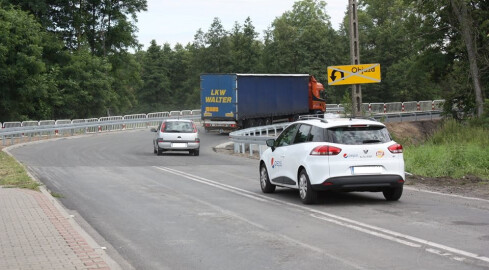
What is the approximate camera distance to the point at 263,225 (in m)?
10.1

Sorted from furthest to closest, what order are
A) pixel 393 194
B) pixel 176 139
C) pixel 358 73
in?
1. pixel 176 139
2. pixel 358 73
3. pixel 393 194

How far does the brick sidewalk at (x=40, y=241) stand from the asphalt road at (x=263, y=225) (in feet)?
1.45

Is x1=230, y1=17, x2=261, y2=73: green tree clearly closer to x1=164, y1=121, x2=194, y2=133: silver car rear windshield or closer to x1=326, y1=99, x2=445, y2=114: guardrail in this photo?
x1=326, y1=99, x2=445, y2=114: guardrail

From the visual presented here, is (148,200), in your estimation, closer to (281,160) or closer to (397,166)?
(281,160)

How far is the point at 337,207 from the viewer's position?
1202 cm

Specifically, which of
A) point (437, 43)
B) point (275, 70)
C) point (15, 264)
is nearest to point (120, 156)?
point (15, 264)

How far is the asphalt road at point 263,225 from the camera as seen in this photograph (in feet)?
24.8

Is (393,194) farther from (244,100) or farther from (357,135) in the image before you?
(244,100)

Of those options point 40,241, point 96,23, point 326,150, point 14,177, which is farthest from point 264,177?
point 96,23

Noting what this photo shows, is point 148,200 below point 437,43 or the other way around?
below

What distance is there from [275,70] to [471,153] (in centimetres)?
8291

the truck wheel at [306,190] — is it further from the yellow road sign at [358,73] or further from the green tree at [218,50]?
the green tree at [218,50]

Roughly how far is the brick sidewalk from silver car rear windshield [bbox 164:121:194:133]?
16941 mm

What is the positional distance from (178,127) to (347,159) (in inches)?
711
